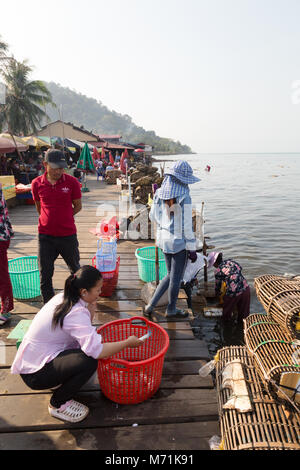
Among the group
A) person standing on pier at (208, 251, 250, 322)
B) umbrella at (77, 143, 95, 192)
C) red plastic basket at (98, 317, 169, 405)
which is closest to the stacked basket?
red plastic basket at (98, 317, 169, 405)

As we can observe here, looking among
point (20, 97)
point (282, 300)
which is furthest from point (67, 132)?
point (282, 300)

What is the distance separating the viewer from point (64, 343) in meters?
2.53

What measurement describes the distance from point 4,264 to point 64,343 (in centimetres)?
173

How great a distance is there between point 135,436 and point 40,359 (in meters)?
1.01

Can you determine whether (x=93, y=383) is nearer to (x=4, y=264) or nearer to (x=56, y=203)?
(x=4, y=264)

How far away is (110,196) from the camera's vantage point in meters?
14.6

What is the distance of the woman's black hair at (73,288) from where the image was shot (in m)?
2.37

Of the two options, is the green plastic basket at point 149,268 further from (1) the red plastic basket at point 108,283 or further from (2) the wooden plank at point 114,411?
(2) the wooden plank at point 114,411

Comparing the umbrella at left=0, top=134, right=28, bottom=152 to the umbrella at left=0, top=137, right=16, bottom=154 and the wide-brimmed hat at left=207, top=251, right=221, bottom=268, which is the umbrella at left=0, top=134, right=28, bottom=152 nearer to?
the umbrella at left=0, top=137, right=16, bottom=154

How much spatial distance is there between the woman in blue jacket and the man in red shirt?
1.10m

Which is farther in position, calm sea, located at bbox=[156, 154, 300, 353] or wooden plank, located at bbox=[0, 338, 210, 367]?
calm sea, located at bbox=[156, 154, 300, 353]

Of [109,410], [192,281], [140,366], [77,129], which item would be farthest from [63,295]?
[77,129]

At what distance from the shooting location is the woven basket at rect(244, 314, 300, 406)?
253cm
